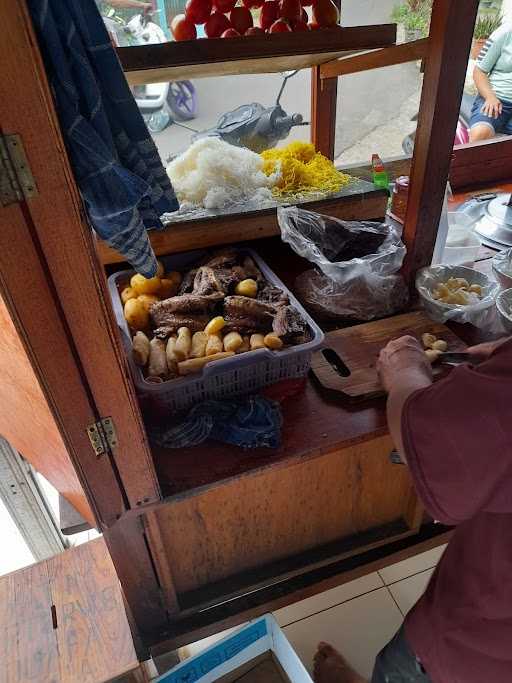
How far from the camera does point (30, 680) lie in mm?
1226

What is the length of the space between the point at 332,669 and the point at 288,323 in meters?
1.07

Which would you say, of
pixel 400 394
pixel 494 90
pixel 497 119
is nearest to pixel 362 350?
pixel 400 394

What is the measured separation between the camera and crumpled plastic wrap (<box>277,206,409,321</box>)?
132 centimetres

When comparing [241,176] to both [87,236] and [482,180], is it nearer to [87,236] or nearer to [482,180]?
[87,236]

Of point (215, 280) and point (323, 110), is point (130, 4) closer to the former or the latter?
point (323, 110)

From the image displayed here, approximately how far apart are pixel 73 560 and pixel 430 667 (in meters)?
1.03

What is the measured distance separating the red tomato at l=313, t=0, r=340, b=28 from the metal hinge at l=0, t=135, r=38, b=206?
1088 mm

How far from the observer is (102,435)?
33.2 inches

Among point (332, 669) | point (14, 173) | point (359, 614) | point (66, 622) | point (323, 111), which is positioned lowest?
point (359, 614)

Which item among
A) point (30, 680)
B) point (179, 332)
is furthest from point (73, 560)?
point (179, 332)

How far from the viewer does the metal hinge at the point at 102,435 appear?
2.72ft

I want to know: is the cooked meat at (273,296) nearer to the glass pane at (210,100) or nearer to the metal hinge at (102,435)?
the metal hinge at (102,435)

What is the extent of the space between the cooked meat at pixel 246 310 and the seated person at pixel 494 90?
267cm

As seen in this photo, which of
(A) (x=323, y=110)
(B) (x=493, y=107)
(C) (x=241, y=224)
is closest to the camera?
(C) (x=241, y=224)
